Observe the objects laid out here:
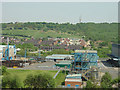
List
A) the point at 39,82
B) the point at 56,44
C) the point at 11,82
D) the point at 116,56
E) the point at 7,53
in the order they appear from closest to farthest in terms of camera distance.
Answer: the point at 11,82 < the point at 39,82 < the point at 116,56 < the point at 7,53 < the point at 56,44

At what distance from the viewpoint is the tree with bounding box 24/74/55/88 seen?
→ 232 inches

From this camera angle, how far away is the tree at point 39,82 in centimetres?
590

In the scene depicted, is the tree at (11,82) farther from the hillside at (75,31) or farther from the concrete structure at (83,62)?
the hillside at (75,31)

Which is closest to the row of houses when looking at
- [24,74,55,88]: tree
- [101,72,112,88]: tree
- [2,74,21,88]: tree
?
[101,72,112,88]: tree

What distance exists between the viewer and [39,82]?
6.02 m

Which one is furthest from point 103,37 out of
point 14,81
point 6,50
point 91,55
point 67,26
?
point 14,81

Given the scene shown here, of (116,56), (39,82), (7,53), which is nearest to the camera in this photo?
(39,82)

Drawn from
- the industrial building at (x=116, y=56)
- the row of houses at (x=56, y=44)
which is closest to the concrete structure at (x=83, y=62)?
the industrial building at (x=116, y=56)

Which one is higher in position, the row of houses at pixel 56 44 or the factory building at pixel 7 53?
the row of houses at pixel 56 44

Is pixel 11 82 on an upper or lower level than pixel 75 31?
lower

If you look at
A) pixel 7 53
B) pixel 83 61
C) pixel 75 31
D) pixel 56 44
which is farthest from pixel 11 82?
pixel 75 31

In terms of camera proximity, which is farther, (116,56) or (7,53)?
(7,53)

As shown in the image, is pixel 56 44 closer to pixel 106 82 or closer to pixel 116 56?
pixel 116 56

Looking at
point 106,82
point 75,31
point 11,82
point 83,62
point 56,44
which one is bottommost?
point 106,82
